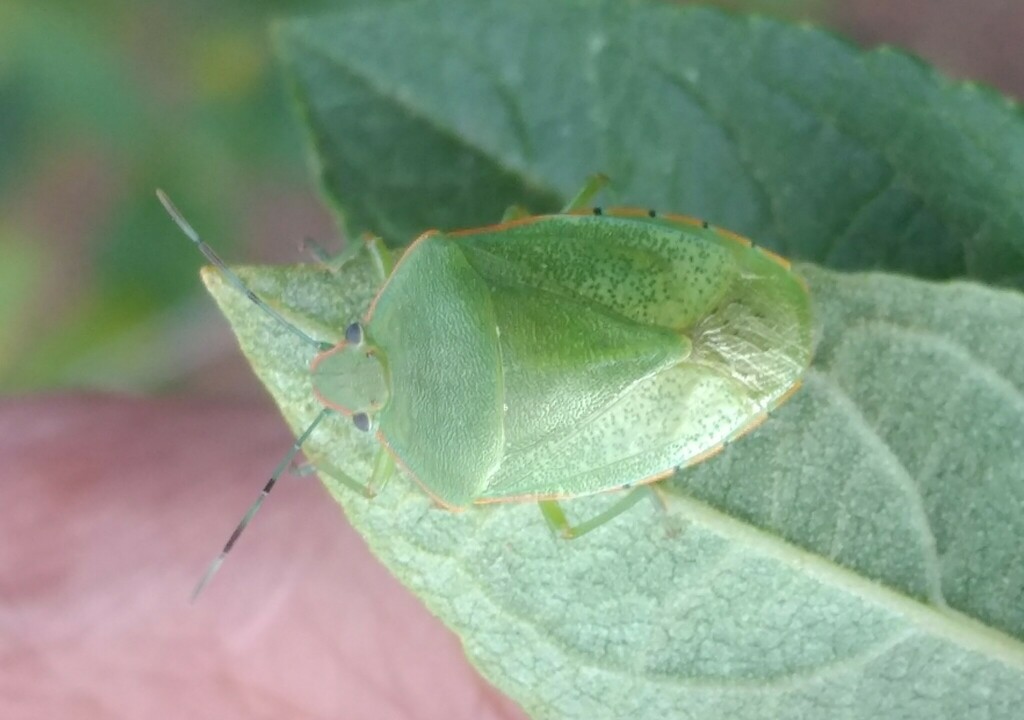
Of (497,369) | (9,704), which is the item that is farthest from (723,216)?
(9,704)

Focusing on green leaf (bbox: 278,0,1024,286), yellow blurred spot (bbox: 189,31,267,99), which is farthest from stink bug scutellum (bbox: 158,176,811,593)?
yellow blurred spot (bbox: 189,31,267,99)

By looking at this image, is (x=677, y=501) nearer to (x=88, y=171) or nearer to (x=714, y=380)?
(x=714, y=380)

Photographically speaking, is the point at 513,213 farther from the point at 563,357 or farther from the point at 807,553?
the point at 807,553

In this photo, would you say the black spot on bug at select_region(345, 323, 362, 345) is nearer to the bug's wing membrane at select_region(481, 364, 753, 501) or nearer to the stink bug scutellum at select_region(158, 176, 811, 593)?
the stink bug scutellum at select_region(158, 176, 811, 593)

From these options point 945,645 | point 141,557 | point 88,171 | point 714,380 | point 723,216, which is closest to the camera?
point 945,645

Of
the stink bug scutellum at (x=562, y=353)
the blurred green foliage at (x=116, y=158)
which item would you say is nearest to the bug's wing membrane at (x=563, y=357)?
the stink bug scutellum at (x=562, y=353)

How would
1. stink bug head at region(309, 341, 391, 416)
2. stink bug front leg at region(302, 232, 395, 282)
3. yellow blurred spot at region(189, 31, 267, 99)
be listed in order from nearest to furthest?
stink bug head at region(309, 341, 391, 416) → stink bug front leg at region(302, 232, 395, 282) → yellow blurred spot at region(189, 31, 267, 99)

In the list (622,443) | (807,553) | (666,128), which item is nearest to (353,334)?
(622,443)
